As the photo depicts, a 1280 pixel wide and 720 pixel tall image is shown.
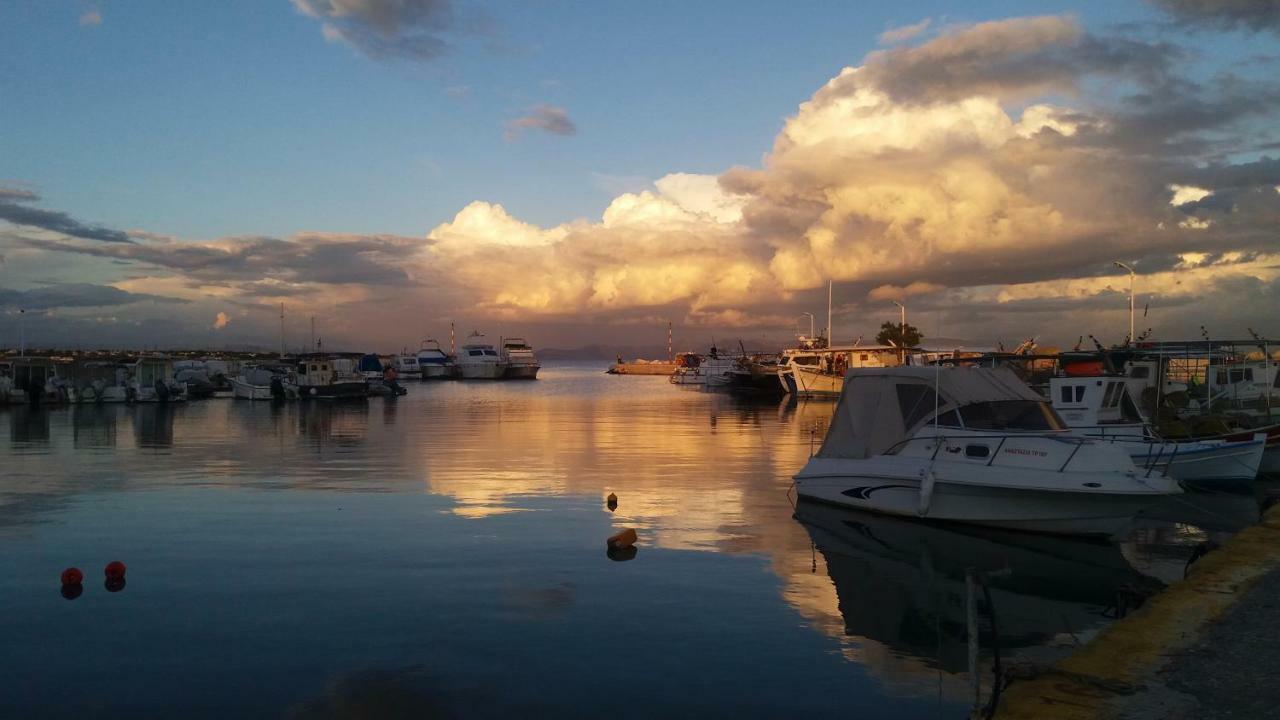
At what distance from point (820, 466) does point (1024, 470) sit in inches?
197

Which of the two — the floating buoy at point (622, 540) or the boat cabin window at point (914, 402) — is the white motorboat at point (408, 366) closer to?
the boat cabin window at point (914, 402)

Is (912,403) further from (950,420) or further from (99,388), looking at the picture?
(99,388)

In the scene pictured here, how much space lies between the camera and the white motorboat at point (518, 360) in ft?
531

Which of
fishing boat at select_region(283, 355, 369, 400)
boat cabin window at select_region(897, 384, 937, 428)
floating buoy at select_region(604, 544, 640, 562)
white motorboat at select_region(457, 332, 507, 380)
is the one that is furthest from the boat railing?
white motorboat at select_region(457, 332, 507, 380)

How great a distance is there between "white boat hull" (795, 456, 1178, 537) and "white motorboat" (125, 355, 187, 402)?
6338 centimetres

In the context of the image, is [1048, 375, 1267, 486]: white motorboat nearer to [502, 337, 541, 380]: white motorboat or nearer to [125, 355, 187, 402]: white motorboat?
[125, 355, 187, 402]: white motorboat

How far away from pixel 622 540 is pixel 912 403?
7567 mm

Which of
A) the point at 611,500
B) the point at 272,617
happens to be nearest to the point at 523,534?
the point at 611,500

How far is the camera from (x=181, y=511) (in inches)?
848

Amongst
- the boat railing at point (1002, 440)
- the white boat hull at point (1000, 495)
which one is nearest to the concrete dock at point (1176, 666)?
the white boat hull at point (1000, 495)

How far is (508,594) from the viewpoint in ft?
46.7

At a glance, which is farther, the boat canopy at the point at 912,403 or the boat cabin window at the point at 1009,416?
the boat canopy at the point at 912,403

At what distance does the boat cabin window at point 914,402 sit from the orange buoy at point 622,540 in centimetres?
705

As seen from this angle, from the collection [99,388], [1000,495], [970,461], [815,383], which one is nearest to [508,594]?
[970,461]
